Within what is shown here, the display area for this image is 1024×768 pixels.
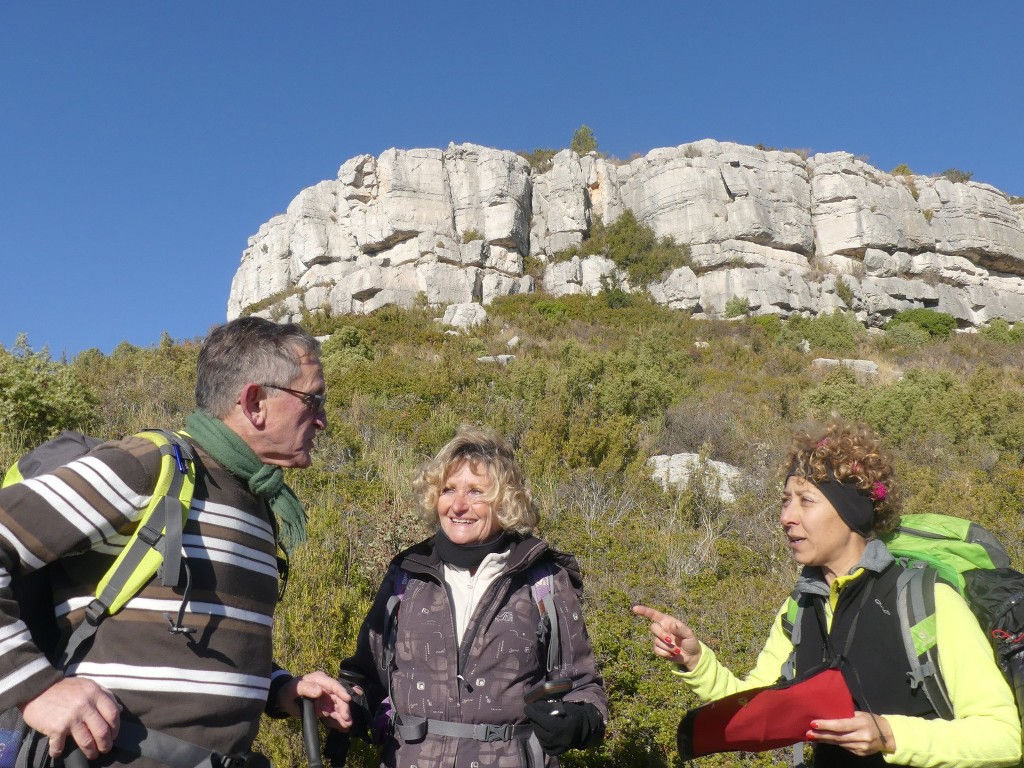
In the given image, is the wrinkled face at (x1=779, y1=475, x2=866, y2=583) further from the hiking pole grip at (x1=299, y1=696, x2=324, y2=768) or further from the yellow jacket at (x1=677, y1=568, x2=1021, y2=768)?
the hiking pole grip at (x1=299, y1=696, x2=324, y2=768)

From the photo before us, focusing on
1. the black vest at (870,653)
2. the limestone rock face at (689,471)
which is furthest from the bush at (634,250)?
the black vest at (870,653)

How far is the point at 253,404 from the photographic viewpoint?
5.66 ft

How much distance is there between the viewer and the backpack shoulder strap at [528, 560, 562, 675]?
198 cm

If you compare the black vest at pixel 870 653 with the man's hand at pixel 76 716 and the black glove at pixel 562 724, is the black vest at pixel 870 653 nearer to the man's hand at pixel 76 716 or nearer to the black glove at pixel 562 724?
the black glove at pixel 562 724

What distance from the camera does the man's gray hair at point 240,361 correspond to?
5.66 ft

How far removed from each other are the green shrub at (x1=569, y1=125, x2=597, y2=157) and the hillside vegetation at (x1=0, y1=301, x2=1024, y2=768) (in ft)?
81.0

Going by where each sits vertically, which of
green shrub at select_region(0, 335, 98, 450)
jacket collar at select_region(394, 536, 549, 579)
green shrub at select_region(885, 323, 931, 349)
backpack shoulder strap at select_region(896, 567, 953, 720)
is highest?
green shrub at select_region(885, 323, 931, 349)

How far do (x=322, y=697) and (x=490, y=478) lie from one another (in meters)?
0.79

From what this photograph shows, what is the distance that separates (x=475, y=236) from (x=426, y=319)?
7826 millimetres

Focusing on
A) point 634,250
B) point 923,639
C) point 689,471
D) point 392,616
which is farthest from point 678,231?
Answer: point 923,639

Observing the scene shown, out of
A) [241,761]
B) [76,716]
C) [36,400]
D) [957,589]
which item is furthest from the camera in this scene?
[36,400]

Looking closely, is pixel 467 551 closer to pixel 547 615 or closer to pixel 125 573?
pixel 547 615

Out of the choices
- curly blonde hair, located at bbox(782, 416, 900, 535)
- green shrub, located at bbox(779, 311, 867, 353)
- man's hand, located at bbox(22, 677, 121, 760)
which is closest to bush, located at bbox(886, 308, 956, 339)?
green shrub, located at bbox(779, 311, 867, 353)

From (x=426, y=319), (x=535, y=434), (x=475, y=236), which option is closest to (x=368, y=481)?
(x=535, y=434)
